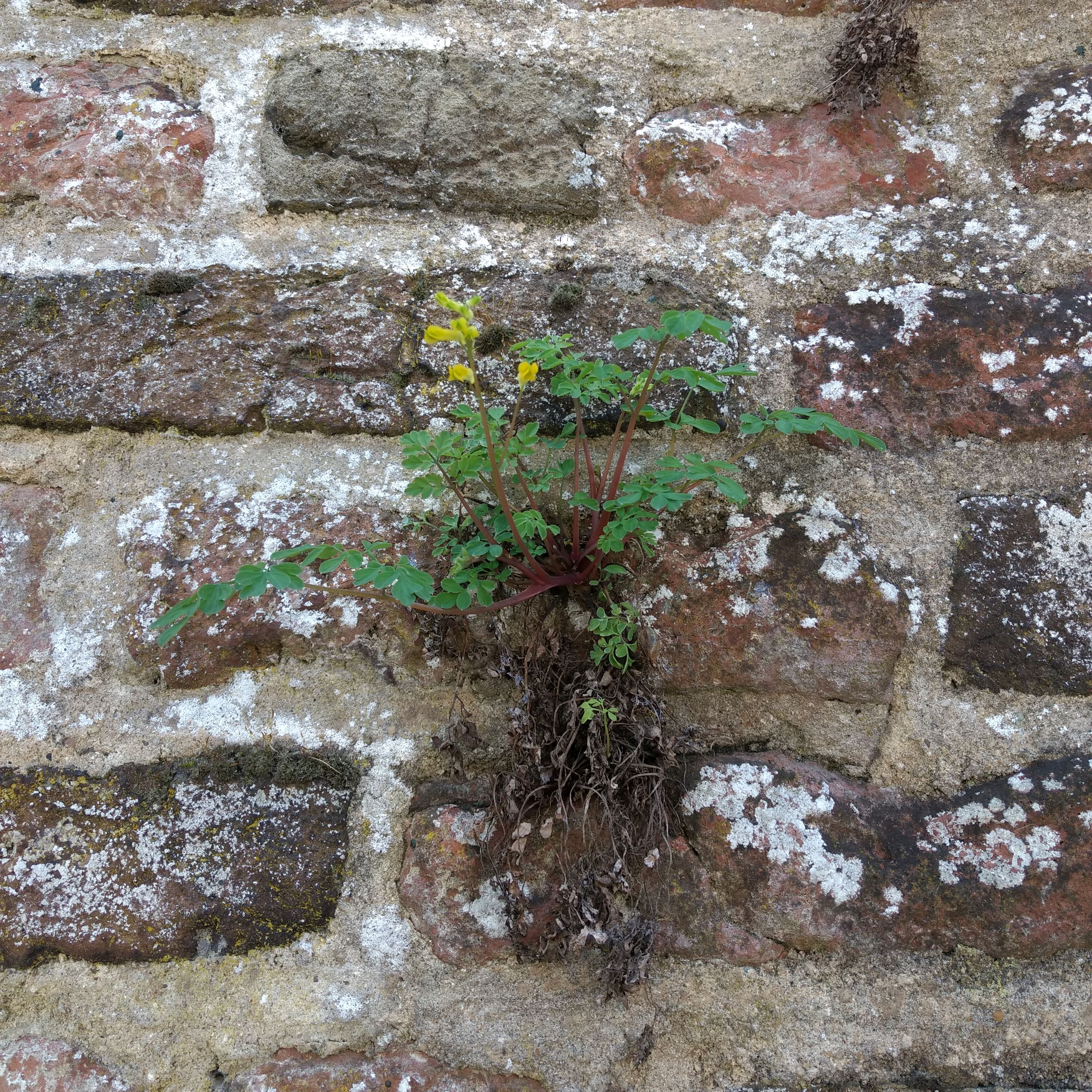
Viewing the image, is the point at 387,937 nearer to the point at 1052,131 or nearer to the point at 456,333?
the point at 456,333

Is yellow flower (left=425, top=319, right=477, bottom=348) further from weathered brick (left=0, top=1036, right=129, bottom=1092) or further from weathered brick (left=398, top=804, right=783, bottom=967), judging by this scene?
weathered brick (left=0, top=1036, right=129, bottom=1092)

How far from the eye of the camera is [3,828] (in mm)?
1040

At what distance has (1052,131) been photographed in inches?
47.3

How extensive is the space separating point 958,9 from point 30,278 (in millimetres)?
1451

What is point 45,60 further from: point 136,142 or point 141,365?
point 141,365

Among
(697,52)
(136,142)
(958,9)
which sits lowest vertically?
(136,142)

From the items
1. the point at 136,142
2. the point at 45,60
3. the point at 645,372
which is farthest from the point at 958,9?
the point at 45,60

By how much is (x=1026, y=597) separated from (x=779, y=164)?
715 millimetres

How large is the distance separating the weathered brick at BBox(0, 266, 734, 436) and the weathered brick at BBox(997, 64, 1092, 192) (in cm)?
51

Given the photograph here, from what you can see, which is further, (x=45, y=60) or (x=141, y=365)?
(x=45, y=60)

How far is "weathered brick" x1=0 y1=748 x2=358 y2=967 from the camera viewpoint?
1012 mm

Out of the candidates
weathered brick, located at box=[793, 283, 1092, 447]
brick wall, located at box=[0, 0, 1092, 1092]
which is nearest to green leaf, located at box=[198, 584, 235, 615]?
brick wall, located at box=[0, 0, 1092, 1092]

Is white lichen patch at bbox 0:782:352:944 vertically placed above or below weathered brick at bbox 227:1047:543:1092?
above

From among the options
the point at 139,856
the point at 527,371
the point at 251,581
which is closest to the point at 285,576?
the point at 251,581
